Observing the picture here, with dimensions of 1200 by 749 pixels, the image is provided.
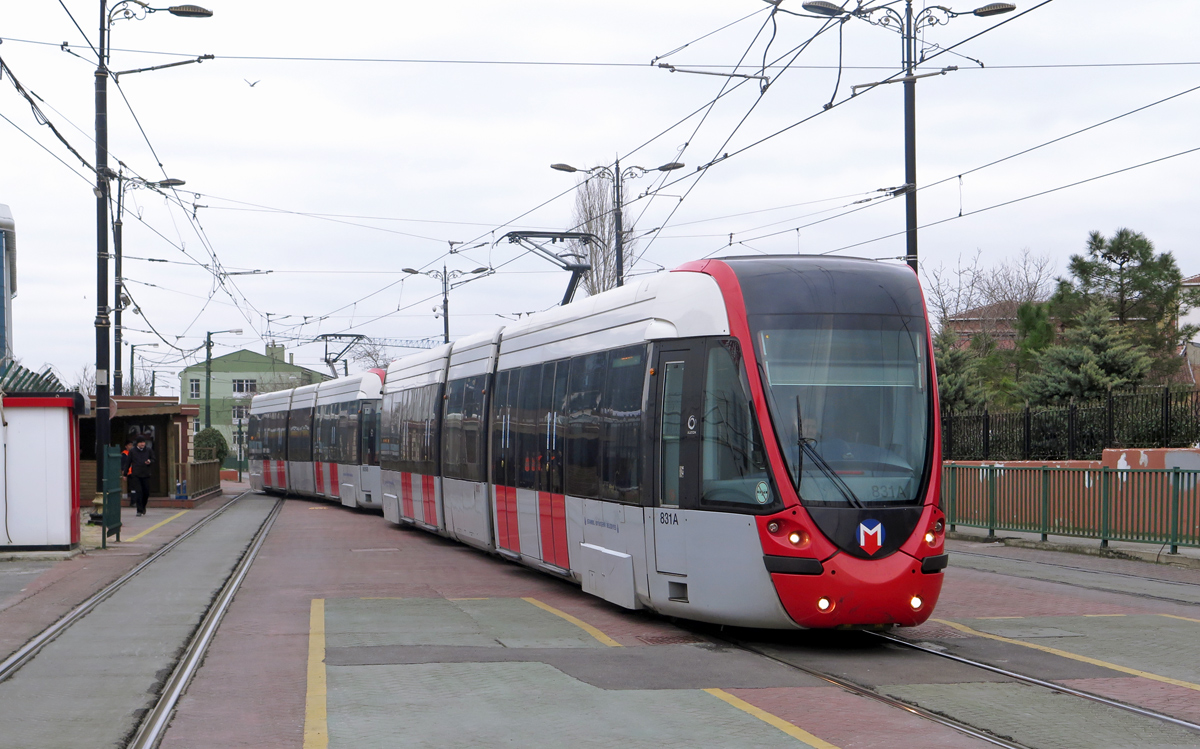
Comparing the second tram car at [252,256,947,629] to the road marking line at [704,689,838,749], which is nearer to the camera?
the road marking line at [704,689,838,749]

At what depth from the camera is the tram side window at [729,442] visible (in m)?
9.77

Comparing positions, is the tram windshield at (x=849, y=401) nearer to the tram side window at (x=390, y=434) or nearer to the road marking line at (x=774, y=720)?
the road marking line at (x=774, y=720)

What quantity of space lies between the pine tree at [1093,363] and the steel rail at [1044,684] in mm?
20904

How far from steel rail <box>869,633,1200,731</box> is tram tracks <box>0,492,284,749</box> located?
214 inches

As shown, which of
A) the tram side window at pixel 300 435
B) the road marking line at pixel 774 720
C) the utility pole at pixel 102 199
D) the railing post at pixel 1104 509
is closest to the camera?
the road marking line at pixel 774 720

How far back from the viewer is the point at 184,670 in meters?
9.12

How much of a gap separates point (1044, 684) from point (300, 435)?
32.4 metres

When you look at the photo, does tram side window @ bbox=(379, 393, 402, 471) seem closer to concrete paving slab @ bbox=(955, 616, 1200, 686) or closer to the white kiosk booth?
the white kiosk booth

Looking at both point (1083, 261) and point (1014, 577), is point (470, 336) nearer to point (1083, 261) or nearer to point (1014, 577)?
point (1014, 577)

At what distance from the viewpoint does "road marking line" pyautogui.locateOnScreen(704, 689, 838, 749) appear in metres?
6.71

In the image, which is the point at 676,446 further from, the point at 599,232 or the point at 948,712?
the point at 599,232

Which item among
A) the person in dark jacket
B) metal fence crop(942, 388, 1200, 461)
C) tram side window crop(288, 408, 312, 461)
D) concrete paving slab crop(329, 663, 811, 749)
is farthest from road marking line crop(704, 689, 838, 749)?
tram side window crop(288, 408, 312, 461)

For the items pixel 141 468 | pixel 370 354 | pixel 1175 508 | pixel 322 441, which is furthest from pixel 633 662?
pixel 370 354

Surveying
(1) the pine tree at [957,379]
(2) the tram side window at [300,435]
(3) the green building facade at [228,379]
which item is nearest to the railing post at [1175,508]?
(1) the pine tree at [957,379]
